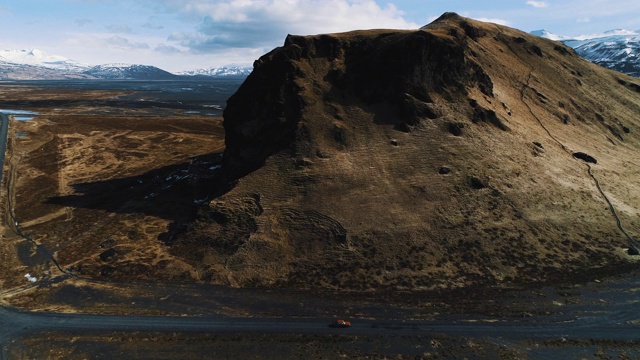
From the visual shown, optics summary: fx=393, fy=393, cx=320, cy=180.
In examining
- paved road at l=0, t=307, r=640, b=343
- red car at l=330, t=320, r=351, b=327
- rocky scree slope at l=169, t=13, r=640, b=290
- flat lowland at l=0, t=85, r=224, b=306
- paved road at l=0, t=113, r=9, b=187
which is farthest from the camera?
paved road at l=0, t=113, r=9, b=187

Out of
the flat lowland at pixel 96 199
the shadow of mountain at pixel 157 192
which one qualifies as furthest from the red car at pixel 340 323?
the shadow of mountain at pixel 157 192

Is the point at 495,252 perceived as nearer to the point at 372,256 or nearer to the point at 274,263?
the point at 372,256

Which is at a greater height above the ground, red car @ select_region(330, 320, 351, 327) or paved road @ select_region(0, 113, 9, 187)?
paved road @ select_region(0, 113, 9, 187)

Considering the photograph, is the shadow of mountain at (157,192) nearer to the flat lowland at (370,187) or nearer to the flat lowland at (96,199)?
the flat lowland at (96,199)

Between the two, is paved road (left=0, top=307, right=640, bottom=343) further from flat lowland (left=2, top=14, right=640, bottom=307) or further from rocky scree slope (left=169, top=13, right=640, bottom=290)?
rocky scree slope (left=169, top=13, right=640, bottom=290)

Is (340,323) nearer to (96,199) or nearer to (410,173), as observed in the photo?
(410,173)

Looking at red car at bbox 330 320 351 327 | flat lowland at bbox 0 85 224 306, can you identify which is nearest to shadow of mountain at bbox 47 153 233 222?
flat lowland at bbox 0 85 224 306
